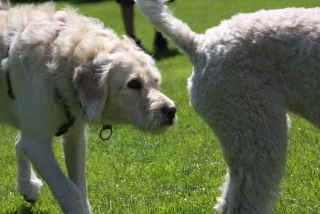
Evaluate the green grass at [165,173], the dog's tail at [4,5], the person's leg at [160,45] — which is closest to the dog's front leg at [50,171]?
the green grass at [165,173]

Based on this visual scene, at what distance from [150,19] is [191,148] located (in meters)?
2.65

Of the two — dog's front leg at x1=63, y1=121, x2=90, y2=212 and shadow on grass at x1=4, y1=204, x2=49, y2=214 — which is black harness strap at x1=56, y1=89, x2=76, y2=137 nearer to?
dog's front leg at x1=63, y1=121, x2=90, y2=212

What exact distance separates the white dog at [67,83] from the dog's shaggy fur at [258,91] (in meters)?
0.40

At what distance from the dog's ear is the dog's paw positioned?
4.94ft

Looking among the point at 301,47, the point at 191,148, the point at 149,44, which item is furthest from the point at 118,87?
the point at 149,44

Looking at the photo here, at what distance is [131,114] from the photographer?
171 inches

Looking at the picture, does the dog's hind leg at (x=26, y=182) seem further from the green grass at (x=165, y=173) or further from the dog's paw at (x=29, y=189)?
the green grass at (x=165, y=173)

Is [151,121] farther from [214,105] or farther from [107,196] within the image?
[107,196]

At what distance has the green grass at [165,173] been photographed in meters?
5.35

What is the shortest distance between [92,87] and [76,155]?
43.7 inches

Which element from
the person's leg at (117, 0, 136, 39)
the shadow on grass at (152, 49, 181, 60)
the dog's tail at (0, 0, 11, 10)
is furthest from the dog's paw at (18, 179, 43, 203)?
the shadow on grass at (152, 49, 181, 60)

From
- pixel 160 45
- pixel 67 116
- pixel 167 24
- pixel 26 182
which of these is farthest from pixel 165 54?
pixel 67 116

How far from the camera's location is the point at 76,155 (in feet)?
17.2

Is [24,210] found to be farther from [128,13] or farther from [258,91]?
[128,13]
